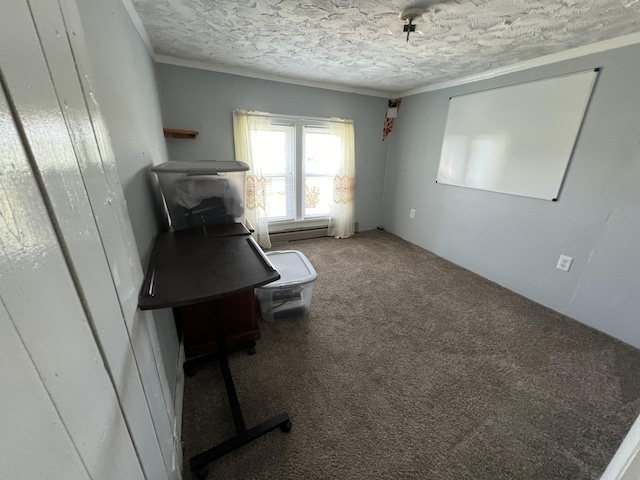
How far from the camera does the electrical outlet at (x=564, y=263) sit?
2102mm

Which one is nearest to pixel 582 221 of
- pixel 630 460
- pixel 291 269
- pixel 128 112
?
pixel 630 460

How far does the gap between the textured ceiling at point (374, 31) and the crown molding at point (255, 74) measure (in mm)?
75

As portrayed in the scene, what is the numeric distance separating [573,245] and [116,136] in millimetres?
3141

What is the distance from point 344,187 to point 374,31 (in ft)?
6.60

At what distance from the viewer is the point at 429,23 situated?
1527mm

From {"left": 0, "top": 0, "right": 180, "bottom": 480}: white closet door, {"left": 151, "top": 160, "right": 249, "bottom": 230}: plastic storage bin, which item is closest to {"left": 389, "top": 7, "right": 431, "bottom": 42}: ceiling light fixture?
{"left": 151, "top": 160, "right": 249, "bottom": 230}: plastic storage bin

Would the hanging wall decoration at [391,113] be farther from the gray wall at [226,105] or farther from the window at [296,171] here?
the window at [296,171]

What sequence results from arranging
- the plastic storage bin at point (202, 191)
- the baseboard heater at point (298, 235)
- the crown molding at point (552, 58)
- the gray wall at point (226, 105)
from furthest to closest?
the baseboard heater at point (298, 235) → the gray wall at point (226, 105) → the crown molding at point (552, 58) → the plastic storage bin at point (202, 191)

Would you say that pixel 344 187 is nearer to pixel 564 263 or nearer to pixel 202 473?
pixel 564 263

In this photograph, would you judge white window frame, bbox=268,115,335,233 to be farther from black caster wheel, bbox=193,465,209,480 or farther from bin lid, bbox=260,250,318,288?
black caster wheel, bbox=193,465,209,480

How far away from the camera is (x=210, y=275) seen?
2.98ft

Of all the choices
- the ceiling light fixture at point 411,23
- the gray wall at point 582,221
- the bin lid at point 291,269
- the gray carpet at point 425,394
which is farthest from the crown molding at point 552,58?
the bin lid at point 291,269

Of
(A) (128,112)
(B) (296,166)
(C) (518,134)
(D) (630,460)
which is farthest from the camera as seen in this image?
(B) (296,166)

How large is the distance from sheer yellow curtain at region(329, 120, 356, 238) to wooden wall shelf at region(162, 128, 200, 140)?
170cm
